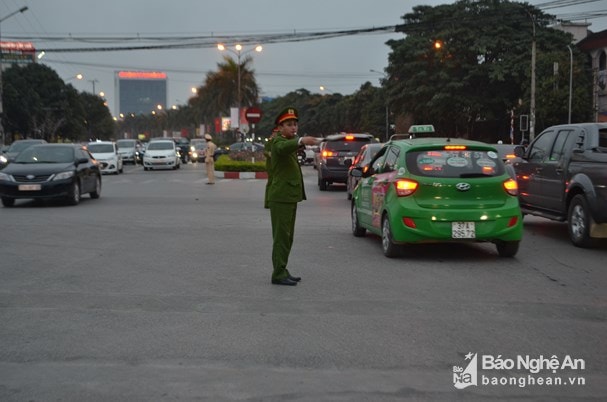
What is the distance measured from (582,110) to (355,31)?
20.4 metres

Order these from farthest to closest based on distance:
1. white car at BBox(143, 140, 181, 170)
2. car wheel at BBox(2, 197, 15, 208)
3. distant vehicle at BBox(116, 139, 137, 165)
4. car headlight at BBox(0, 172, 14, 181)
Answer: distant vehicle at BBox(116, 139, 137, 165) < white car at BBox(143, 140, 181, 170) < car wheel at BBox(2, 197, 15, 208) < car headlight at BBox(0, 172, 14, 181)

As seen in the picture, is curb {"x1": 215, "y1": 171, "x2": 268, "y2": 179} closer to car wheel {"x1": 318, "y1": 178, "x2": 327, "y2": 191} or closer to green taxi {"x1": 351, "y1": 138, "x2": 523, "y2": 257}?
car wheel {"x1": 318, "y1": 178, "x2": 327, "y2": 191}

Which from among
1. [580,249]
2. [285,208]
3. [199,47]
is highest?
[199,47]

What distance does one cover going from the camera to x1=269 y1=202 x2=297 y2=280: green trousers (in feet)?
27.3

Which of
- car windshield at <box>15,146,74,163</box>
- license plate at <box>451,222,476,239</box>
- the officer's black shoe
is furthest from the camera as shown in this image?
car windshield at <box>15,146,74,163</box>

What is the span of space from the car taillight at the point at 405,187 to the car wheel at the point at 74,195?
1088 centimetres

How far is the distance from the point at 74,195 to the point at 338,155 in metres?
8.69

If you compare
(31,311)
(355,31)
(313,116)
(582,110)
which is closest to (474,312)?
(31,311)

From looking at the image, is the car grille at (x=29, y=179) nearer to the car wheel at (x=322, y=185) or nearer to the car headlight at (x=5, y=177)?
the car headlight at (x=5, y=177)

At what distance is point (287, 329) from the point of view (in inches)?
253

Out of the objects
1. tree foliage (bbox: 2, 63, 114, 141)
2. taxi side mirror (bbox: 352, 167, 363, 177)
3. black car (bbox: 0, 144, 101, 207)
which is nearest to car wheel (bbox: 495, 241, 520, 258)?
taxi side mirror (bbox: 352, 167, 363, 177)

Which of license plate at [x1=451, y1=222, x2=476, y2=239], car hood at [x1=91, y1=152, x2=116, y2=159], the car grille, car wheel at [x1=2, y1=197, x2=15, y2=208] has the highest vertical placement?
car hood at [x1=91, y1=152, x2=116, y2=159]

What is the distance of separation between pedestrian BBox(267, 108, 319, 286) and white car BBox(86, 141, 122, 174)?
29379mm

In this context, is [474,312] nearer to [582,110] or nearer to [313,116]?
[582,110]
